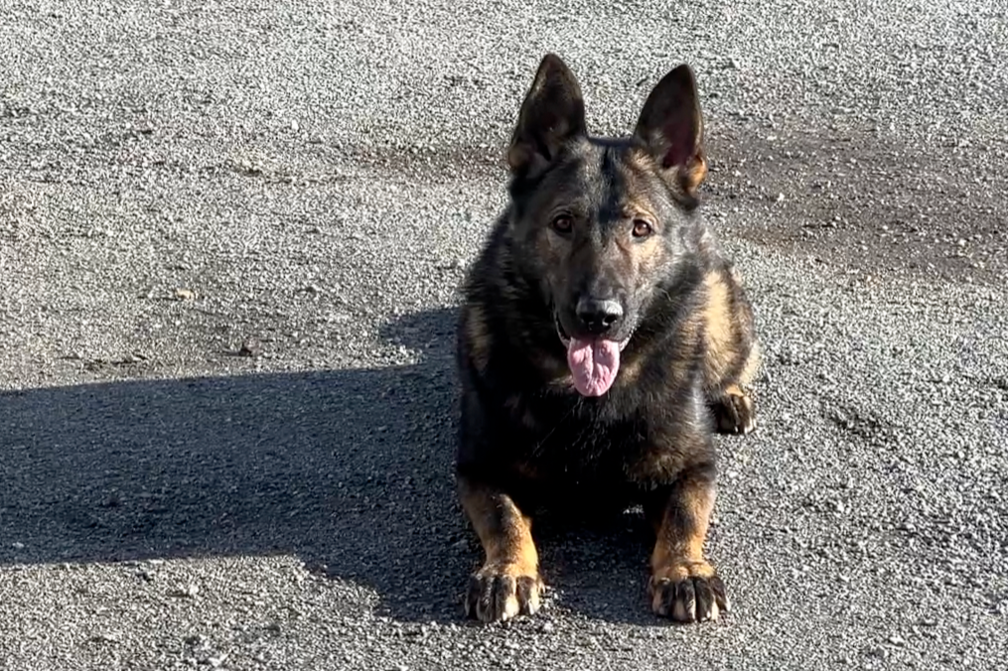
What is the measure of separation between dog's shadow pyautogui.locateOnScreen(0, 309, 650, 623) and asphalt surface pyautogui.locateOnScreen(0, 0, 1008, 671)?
2cm

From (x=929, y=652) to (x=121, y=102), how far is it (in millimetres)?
6532

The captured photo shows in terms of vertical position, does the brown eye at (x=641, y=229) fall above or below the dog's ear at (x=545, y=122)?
below

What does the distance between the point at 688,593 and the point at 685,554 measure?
0.21 m

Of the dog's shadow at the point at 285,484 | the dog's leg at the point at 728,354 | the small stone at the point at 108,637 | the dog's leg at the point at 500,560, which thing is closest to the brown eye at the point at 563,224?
the dog's leg at the point at 728,354

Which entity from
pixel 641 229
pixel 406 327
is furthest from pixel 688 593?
pixel 406 327

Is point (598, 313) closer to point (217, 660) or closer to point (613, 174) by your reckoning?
point (613, 174)

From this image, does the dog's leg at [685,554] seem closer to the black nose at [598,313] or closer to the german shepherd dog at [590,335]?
the german shepherd dog at [590,335]

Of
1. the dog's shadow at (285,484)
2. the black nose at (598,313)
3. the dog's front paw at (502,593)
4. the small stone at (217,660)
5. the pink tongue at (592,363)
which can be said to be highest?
the black nose at (598,313)

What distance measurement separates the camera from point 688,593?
16.0ft

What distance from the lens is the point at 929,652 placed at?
4.82m

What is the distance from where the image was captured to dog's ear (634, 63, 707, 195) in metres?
5.65

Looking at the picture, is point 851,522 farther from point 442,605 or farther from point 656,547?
point 442,605

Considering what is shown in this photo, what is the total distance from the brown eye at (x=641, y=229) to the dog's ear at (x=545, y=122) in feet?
1.43

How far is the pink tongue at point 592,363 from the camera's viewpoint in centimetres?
528
